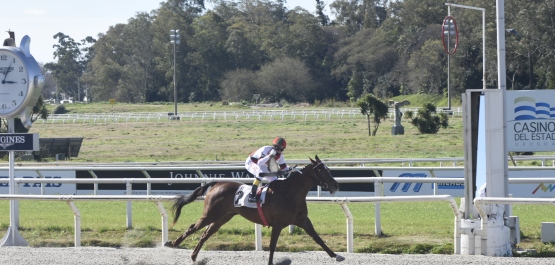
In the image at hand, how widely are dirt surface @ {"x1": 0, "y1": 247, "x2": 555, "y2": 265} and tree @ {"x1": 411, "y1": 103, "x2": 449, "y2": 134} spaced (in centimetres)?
2264

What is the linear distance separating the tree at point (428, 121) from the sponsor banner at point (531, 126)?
17264 millimetres

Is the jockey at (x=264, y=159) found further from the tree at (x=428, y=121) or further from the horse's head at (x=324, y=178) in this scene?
the tree at (x=428, y=121)

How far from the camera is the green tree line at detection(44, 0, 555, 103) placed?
54469 mm

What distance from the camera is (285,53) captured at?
222ft

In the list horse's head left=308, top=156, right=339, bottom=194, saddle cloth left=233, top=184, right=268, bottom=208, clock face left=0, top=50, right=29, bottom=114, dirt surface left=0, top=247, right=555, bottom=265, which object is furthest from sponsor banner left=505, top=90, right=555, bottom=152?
clock face left=0, top=50, right=29, bottom=114

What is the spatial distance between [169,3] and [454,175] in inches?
2664

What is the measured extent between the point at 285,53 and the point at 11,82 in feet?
189

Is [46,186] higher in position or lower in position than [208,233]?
lower

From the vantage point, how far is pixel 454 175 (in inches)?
571

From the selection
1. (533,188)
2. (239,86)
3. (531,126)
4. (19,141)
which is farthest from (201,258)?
(239,86)

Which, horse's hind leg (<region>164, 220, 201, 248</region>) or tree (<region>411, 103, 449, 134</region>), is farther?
tree (<region>411, 103, 449, 134</region>)

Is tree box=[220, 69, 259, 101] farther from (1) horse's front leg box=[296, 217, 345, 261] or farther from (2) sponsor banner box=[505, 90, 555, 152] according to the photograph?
(1) horse's front leg box=[296, 217, 345, 261]

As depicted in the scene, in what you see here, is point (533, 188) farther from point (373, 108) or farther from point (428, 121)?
point (373, 108)

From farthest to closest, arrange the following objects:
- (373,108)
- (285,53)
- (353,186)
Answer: (285,53) < (373,108) < (353,186)
